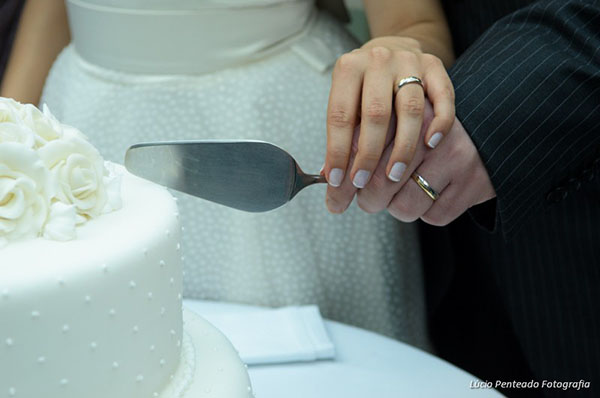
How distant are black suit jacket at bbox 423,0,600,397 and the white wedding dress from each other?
0.75 ft

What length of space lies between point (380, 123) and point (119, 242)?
0.32m

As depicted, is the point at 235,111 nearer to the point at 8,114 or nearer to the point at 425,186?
the point at 425,186

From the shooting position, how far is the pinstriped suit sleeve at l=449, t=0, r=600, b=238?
882 mm

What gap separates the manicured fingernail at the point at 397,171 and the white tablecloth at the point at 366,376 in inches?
12.2

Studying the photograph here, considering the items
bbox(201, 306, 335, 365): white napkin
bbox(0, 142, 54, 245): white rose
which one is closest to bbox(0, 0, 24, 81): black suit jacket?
bbox(201, 306, 335, 365): white napkin

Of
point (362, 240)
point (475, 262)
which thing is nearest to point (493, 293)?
point (475, 262)

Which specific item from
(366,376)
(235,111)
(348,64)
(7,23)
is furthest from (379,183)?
(7,23)

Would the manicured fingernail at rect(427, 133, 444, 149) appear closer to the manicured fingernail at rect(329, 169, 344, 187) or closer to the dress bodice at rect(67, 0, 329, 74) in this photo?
the manicured fingernail at rect(329, 169, 344, 187)

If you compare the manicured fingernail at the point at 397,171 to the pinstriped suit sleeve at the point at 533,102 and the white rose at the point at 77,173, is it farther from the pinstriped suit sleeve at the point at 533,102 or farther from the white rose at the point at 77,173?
the white rose at the point at 77,173

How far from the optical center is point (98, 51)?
1254 mm

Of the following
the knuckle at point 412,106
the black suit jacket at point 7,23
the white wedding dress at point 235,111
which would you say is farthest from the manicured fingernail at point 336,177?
the black suit jacket at point 7,23

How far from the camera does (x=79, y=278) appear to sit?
1.99ft

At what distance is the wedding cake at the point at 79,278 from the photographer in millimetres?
595

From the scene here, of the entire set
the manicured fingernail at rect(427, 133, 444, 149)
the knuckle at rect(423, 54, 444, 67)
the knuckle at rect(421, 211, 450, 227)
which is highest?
the knuckle at rect(423, 54, 444, 67)
